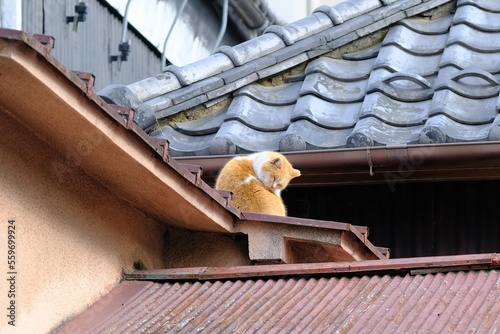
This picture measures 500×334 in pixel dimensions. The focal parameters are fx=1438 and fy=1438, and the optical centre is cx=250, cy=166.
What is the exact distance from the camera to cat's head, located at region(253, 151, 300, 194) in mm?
8359

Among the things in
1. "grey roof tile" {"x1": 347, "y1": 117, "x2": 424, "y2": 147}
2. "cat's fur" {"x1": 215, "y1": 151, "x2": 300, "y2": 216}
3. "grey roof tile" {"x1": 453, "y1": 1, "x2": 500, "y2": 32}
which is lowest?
"cat's fur" {"x1": 215, "y1": 151, "x2": 300, "y2": 216}

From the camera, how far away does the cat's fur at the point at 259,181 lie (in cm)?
840

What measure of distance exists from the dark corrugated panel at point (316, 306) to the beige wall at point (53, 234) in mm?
137

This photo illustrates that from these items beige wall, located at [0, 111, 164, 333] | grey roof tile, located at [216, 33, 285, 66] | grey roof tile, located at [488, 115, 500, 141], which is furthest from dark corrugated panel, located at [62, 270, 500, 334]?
grey roof tile, located at [216, 33, 285, 66]

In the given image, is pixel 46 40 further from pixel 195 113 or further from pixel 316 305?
pixel 195 113

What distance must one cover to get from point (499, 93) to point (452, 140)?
0.95 meters

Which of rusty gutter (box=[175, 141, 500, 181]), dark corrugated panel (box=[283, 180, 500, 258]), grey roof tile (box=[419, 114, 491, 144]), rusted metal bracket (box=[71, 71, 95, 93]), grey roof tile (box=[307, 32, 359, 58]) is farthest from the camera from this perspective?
grey roof tile (box=[307, 32, 359, 58])

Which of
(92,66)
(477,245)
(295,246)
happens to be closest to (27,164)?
(295,246)

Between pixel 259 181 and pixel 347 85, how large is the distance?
1795mm

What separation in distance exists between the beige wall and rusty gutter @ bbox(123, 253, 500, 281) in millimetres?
224

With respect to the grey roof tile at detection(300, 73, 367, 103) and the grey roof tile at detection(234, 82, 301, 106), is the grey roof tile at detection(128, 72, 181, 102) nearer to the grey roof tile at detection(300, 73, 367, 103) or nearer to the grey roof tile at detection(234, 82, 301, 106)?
the grey roof tile at detection(234, 82, 301, 106)

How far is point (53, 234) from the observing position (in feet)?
21.5

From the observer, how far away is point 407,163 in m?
8.36

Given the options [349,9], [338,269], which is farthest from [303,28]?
[338,269]
